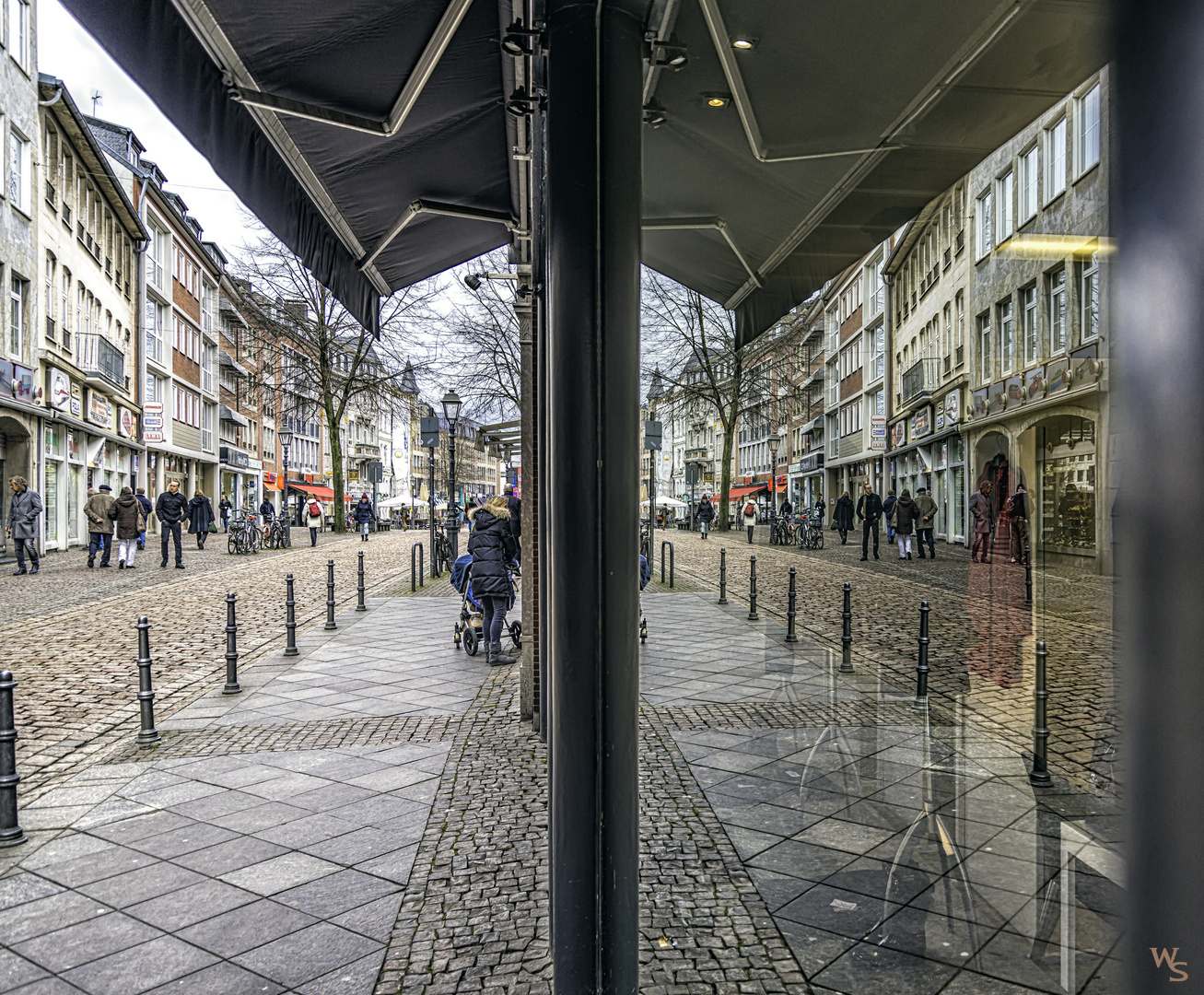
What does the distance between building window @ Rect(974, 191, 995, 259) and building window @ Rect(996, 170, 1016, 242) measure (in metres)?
0.04

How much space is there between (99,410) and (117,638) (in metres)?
23.9

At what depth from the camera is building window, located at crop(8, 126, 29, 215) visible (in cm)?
2166

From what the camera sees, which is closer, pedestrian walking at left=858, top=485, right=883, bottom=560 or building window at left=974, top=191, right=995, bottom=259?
building window at left=974, top=191, right=995, bottom=259

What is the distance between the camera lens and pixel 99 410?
101ft

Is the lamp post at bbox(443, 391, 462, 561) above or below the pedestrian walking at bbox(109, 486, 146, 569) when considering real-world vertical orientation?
above

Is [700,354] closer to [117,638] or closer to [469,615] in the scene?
[469,615]

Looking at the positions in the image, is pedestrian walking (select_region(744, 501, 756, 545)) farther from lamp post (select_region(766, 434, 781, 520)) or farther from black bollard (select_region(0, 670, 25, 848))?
black bollard (select_region(0, 670, 25, 848))

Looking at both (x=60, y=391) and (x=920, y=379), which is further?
(x=60, y=391)

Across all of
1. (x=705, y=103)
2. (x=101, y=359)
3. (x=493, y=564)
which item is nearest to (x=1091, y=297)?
(x=705, y=103)

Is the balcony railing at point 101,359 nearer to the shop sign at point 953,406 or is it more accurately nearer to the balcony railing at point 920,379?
the balcony railing at point 920,379

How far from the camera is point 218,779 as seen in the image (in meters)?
5.28

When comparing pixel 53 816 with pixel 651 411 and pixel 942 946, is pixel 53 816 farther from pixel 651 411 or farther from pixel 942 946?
pixel 942 946

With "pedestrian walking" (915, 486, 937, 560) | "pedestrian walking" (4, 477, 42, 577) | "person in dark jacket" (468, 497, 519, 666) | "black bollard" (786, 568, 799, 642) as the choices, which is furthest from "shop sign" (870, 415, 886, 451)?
"pedestrian walking" (4, 477, 42, 577)

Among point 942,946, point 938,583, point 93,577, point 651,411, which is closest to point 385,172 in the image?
point 651,411
